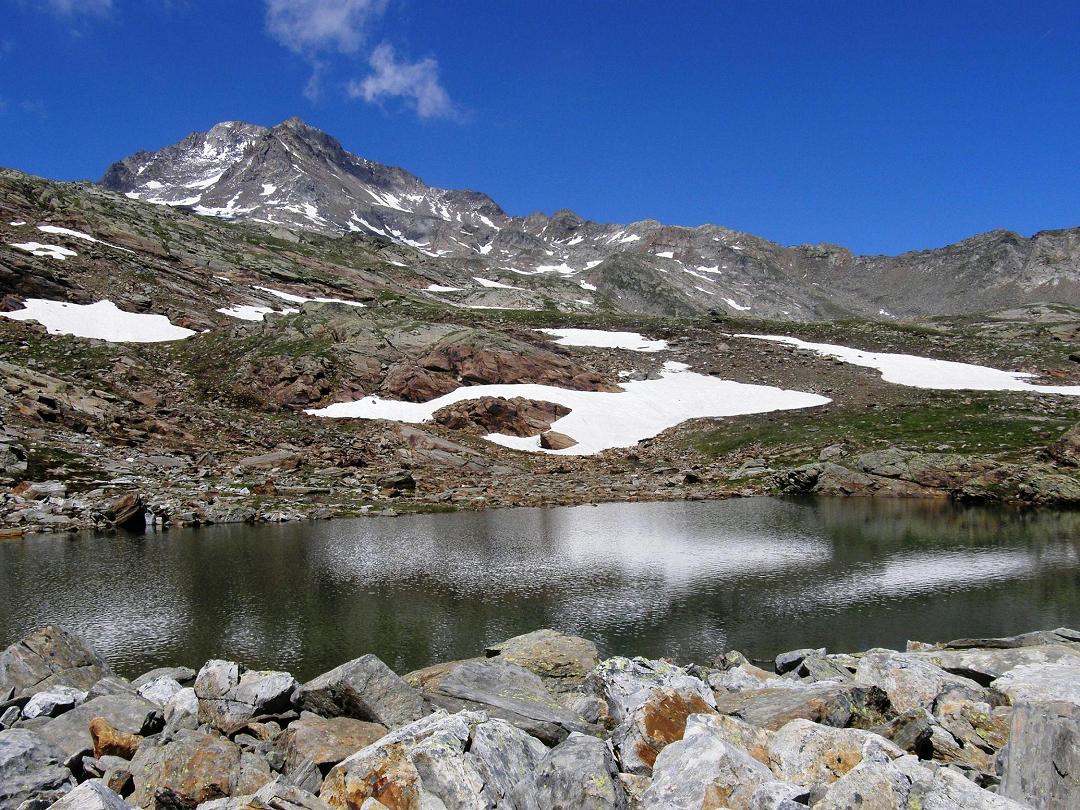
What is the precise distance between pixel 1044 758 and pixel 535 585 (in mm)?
21079

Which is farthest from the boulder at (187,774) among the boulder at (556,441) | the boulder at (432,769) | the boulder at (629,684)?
the boulder at (556,441)

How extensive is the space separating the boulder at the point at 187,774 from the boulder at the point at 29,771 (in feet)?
3.60

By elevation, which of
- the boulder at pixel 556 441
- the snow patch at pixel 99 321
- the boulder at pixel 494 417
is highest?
the snow patch at pixel 99 321

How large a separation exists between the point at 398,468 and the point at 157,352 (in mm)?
38395

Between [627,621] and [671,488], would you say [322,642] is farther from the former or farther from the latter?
[671,488]

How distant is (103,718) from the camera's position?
513 inches

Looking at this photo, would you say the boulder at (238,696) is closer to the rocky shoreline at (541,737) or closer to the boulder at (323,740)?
the rocky shoreline at (541,737)

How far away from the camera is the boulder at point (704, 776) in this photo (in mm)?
9430

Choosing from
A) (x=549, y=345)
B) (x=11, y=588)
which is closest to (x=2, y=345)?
(x=11, y=588)

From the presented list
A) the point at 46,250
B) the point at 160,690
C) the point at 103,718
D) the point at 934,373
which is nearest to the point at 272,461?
the point at 160,690

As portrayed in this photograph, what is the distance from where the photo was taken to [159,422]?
56844 mm

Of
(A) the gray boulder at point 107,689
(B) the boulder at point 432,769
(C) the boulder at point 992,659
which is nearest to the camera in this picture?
(B) the boulder at point 432,769

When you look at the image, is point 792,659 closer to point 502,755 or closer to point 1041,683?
point 1041,683

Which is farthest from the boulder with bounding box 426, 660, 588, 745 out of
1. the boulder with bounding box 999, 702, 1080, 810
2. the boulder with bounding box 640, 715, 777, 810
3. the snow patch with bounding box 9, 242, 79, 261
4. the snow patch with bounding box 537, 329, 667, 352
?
the snow patch with bounding box 9, 242, 79, 261
